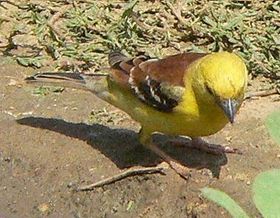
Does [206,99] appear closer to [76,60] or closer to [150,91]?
[150,91]

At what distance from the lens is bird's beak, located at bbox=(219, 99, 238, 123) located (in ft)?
12.8

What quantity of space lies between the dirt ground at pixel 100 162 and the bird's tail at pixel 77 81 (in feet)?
0.91

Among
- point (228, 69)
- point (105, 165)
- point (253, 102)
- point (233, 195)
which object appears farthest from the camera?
point (253, 102)

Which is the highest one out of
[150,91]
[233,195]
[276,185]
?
[276,185]

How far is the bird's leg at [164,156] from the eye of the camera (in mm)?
4617

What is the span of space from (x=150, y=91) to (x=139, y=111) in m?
0.18

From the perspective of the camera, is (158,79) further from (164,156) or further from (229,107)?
(229,107)

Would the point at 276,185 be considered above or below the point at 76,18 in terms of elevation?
above

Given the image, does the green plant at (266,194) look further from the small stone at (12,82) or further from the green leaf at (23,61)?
the green leaf at (23,61)

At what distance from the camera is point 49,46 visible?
6605mm

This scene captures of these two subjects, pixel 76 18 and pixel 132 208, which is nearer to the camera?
pixel 132 208

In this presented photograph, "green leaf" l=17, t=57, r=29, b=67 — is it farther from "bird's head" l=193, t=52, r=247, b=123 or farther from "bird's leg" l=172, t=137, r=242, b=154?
"bird's head" l=193, t=52, r=247, b=123

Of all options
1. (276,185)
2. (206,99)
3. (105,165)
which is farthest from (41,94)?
(276,185)

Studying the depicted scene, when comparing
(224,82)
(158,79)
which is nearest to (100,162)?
(158,79)
